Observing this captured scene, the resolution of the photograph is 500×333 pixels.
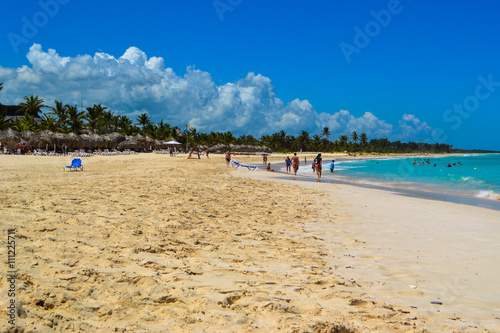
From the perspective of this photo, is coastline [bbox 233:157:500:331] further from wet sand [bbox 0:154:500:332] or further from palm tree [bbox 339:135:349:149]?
palm tree [bbox 339:135:349:149]

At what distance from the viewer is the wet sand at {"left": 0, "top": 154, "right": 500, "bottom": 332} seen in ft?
8.54

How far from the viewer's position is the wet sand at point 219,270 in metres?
2.60

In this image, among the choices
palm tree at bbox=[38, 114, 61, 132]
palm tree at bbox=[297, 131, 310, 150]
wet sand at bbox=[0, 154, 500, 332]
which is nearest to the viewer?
wet sand at bbox=[0, 154, 500, 332]

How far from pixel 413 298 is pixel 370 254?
4.78 feet

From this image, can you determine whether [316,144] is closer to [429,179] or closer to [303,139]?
[303,139]

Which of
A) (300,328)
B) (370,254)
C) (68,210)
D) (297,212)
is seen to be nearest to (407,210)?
(297,212)

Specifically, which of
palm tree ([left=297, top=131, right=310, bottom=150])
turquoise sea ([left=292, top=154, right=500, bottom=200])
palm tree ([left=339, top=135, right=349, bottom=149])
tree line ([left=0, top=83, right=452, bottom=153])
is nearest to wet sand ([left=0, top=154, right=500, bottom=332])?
Answer: turquoise sea ([left=292, top=154, right=500, bottom=200])

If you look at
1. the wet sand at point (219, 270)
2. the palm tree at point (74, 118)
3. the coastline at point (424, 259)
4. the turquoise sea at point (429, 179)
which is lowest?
the turquoise sea at point (429, 179)

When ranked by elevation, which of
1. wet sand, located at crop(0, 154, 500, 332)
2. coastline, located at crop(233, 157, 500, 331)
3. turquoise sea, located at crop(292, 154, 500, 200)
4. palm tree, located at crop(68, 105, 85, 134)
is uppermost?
palm tree, located at crop(68, 105, 85, 134)

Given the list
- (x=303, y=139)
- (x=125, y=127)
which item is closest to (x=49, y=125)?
(x=125, y=127)

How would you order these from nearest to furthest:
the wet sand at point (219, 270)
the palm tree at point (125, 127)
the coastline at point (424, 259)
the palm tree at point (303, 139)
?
the wet sand at point (219, 270) < the coastline at point (424, 259) < the palm tree at point (125, 127) < the palm tree at point (303, 139)

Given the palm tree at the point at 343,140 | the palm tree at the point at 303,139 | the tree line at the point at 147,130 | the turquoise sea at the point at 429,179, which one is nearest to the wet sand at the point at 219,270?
the turquoise sea at the point at 429,179

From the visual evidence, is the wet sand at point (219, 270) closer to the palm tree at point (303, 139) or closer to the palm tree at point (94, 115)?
the palm tree at point (94, 115)

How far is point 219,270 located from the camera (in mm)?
3693
